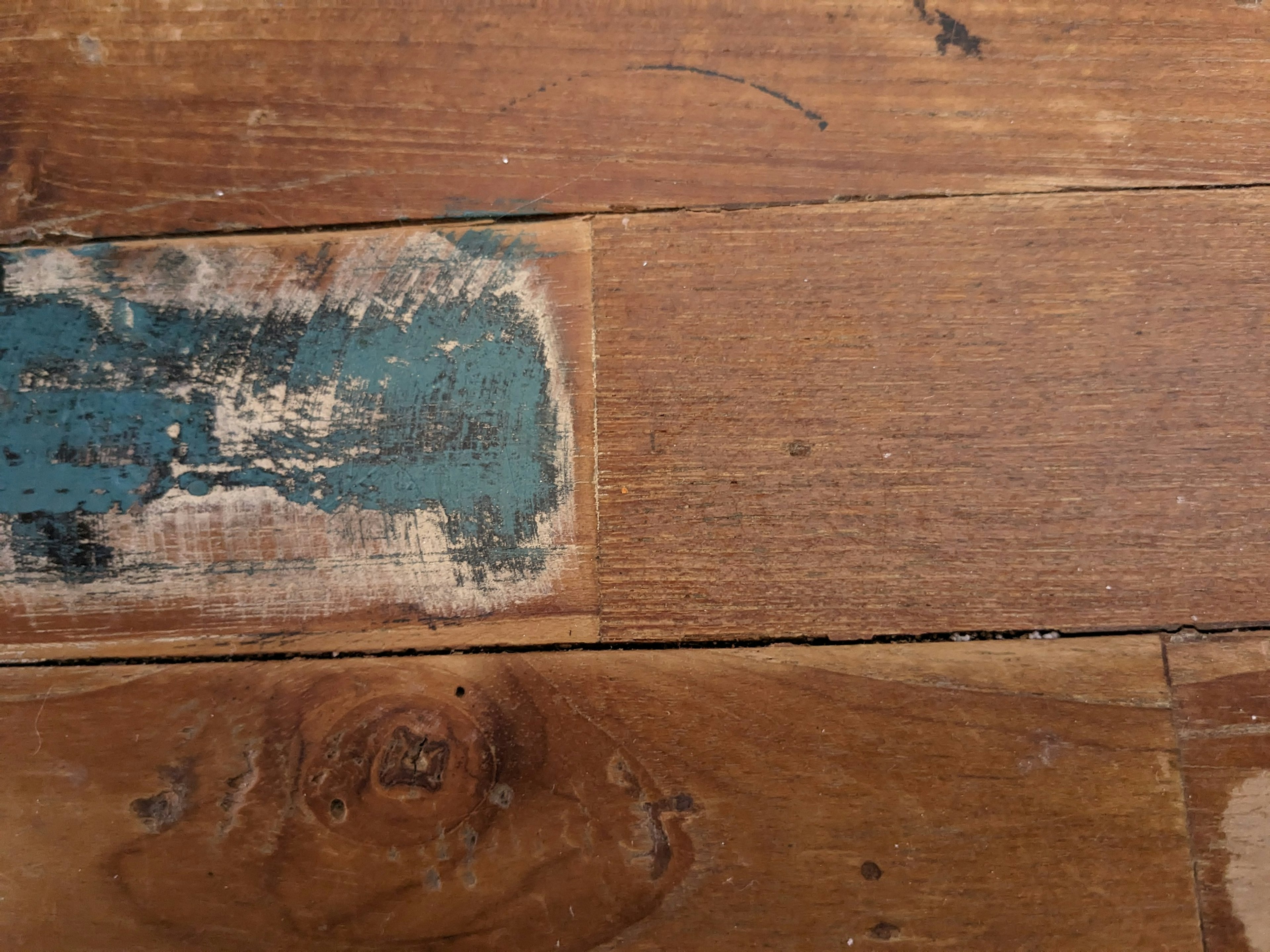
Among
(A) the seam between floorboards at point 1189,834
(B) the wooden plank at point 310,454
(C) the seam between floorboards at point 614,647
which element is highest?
(B) the wooden plank at point 310,454

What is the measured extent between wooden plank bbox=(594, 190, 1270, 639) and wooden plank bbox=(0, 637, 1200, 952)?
8 centimetres

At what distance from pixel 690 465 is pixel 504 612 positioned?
282mm

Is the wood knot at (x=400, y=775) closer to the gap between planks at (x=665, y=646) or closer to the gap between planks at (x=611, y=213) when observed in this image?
the gap between planks at (x=665, y=646)

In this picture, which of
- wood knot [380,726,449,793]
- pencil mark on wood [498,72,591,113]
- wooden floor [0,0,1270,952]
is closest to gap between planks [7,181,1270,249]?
wooden floor [0,0,1270,952]

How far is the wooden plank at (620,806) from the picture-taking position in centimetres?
84

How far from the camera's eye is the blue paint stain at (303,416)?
86 cm

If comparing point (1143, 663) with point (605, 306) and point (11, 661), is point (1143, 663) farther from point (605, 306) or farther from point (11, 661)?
point (11, 661)

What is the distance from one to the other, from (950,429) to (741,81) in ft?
1.60

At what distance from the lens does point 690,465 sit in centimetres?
86

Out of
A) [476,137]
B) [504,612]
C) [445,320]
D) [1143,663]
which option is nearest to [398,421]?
[445,320]

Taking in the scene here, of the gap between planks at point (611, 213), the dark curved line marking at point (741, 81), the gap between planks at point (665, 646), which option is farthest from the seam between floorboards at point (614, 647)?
the dark curved line marking at point (741, 81)

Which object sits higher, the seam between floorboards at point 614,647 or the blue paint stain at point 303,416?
the blue paint stain at point 303,416

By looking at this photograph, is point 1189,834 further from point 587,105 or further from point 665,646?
point 587,105

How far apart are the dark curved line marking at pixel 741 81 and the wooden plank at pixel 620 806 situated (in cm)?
64
